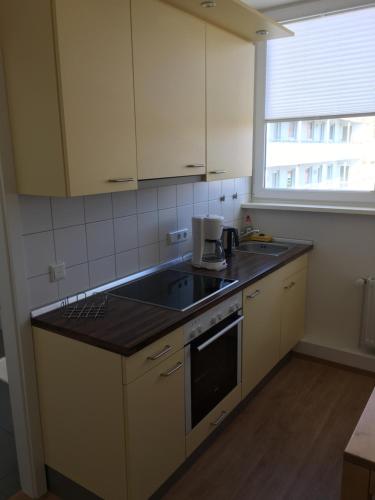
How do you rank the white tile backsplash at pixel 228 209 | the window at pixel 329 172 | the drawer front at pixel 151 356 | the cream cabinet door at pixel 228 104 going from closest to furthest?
the drawer front at pixel 151 356
the cream cabinet door at pixel 228 104
the window at pixel 329 172
the white tile backsplash at pixel 228 209

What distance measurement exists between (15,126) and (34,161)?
0.51 ft

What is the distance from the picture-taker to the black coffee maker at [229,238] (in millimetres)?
2686

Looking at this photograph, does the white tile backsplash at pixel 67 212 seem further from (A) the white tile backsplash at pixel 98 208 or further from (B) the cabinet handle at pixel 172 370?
(B) the cabinet handle at pixel 172 370

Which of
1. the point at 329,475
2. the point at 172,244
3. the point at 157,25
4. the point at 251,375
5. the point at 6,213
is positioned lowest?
the point at 329,475

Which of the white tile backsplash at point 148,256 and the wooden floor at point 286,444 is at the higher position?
the white tile backsplash at point 148,256

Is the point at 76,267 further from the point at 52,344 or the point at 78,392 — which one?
the point at 78,392

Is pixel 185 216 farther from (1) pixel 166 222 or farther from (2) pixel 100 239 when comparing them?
(2) pixel 100 239

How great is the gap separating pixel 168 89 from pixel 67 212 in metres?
0.72

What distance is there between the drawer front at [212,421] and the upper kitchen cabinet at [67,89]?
47.3 inches

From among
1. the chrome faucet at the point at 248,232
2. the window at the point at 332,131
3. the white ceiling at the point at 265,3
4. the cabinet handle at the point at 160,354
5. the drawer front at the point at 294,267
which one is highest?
the white ceiling at the point at 265,3

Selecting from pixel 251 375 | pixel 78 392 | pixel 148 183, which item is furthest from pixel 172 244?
pixel 78 392

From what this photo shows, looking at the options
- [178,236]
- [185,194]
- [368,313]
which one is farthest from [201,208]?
[368,313]

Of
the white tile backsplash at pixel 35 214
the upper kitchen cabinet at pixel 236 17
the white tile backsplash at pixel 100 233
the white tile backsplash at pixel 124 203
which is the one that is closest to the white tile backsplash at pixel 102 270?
the white tile backsplash at pixel 100 233

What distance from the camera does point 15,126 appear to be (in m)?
1.62
